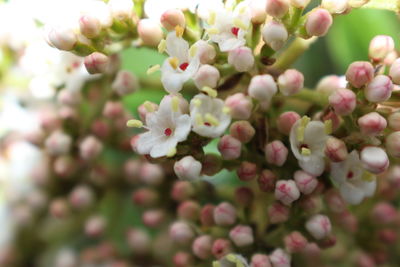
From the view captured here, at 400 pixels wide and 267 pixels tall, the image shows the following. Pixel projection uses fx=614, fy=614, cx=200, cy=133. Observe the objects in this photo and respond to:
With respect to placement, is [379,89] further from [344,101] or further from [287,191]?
[287,191]

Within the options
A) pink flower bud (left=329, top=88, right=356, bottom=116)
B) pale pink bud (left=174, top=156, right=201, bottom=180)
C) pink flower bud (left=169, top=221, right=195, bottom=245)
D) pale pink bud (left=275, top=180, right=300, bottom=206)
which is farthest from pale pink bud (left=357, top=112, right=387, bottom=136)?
pink flower bud (left=169, top=221, right=195, bottom=245)

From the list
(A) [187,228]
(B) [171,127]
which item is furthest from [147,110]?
(A) [187,228]

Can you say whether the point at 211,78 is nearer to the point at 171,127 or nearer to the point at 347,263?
the point at 171,127

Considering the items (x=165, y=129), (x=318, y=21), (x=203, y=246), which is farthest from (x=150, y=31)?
(x=203, y=246)

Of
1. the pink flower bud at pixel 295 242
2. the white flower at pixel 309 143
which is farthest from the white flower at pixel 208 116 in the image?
the pink flower bud at pixel 295 242

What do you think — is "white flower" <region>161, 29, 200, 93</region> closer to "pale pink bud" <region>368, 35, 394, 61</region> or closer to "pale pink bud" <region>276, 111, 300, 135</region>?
"pale pink bud" <region>276, 111, 300, 135</region>

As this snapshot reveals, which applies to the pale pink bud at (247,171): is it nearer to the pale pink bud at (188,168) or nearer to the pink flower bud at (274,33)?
the pale pink bud at (188,168)
